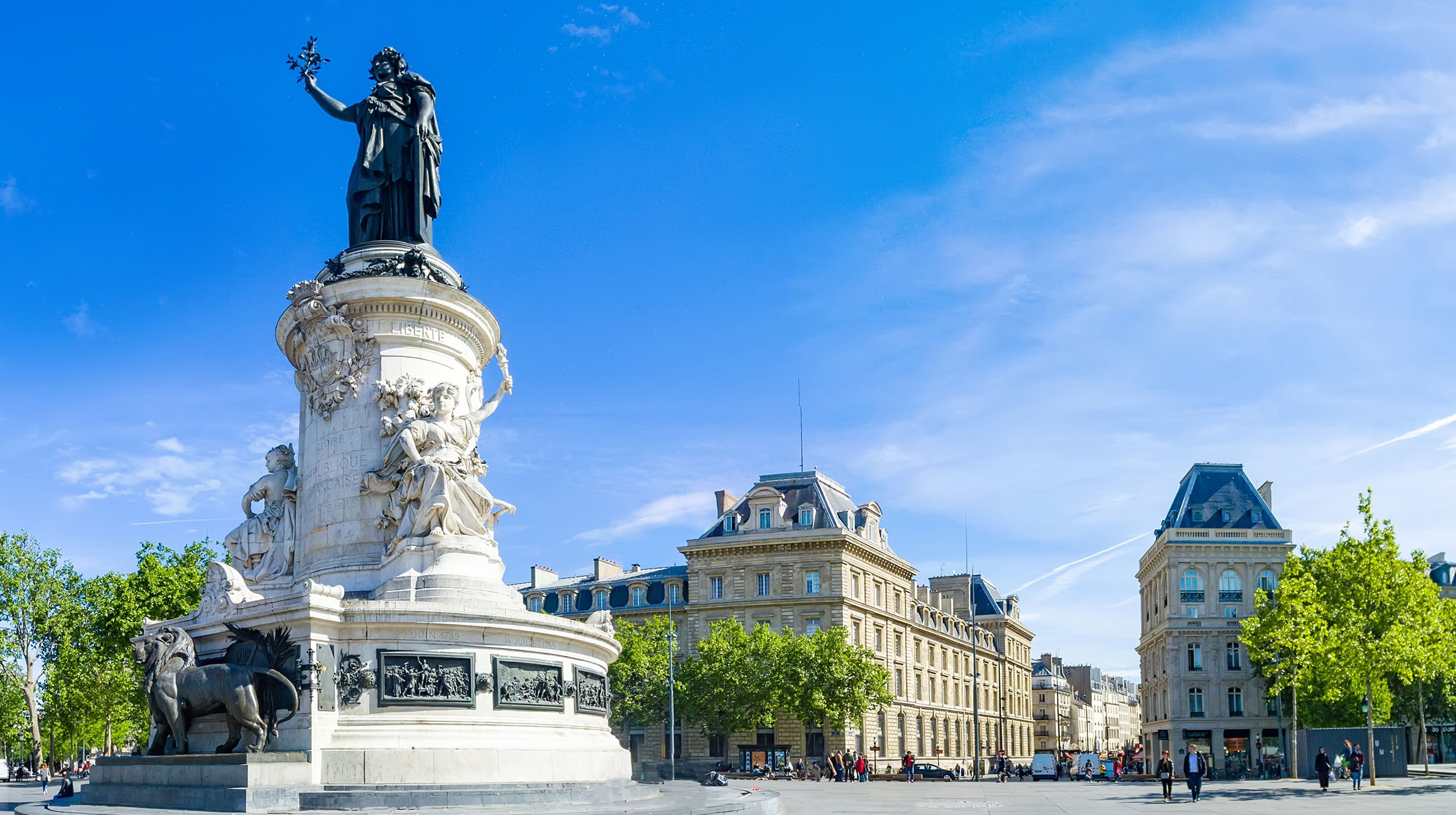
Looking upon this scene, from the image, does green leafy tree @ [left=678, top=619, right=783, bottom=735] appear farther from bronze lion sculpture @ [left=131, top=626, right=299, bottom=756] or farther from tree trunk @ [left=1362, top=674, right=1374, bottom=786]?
bronze lion sculpture @ [left=131, top=626, right=299, bottom=756]

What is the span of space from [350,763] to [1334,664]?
35.6 metres

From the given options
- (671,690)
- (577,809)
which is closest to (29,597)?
(671,690)

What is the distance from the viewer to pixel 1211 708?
3206 inches

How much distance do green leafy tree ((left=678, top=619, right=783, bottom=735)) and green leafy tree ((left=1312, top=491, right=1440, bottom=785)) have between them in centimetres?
3012

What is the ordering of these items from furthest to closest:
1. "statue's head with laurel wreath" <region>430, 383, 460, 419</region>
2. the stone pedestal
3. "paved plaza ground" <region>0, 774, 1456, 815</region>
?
"statue's head with laurel wreath" <region>430, 383, 460, 419</region>
"paved plaza ground" <region>0, 774, 1456, 815</region>
the stone pedestal

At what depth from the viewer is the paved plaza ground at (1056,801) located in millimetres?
18281

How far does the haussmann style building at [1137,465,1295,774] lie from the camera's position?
265 feet

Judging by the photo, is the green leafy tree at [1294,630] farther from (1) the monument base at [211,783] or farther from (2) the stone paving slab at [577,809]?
(1) the monument base at [211,783]

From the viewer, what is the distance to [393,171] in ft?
78.2

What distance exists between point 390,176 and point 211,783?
11.9 metres

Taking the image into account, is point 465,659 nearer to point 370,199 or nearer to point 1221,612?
point 370,199

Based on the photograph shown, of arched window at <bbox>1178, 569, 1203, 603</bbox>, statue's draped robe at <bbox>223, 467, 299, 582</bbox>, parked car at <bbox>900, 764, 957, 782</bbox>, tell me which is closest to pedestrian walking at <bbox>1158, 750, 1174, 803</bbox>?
statue's draped robe at <bbox>223, 467, 299, 582</bbox>

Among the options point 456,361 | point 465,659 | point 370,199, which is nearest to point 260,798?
point 465,659

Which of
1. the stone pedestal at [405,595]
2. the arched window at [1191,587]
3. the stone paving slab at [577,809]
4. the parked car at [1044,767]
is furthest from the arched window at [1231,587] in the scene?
the stone paving slab at [577,809]
